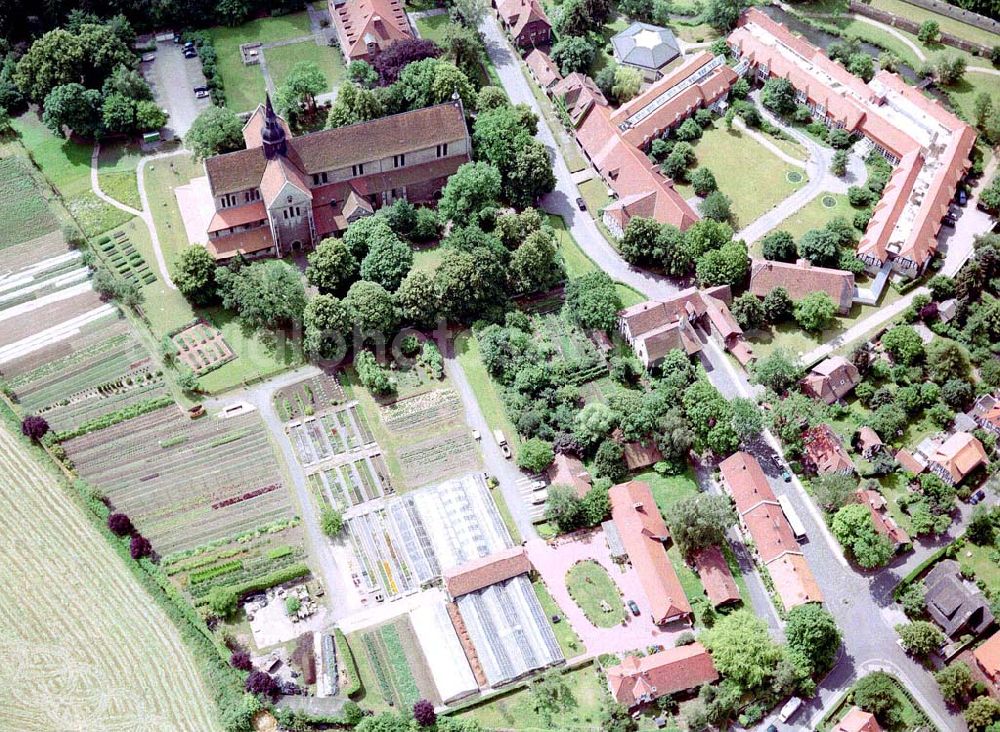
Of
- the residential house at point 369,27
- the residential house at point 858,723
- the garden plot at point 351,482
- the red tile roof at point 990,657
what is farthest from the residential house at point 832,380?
the residential house at point 369,27

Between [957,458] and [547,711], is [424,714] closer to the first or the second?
[547,711]

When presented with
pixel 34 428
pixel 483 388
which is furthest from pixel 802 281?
pixel 34 428

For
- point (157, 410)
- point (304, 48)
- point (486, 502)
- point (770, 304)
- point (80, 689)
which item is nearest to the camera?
point (80, 689)

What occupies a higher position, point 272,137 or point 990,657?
point 272,137

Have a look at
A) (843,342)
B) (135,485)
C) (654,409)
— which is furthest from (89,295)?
(843,342)

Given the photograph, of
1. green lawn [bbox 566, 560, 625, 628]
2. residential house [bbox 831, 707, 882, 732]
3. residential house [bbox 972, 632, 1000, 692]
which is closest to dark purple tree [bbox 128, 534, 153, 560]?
green lawn [bbox 566, 560, 625, 628]

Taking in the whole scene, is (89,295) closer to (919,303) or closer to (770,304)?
(770,304)
